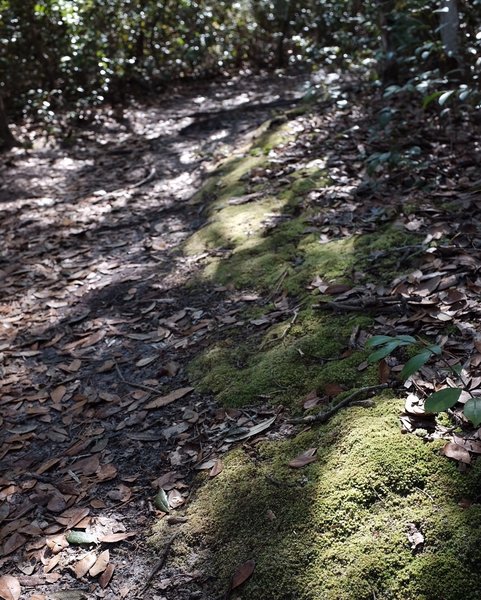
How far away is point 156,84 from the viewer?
418 inches

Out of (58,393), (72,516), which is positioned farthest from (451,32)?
(72,516)

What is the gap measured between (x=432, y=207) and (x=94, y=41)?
22.9 ft

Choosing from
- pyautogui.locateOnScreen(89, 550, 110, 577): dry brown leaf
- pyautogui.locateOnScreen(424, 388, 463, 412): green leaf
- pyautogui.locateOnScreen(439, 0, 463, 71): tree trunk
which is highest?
pyautogui.locateOnScreen(439, 0, 463, 71): tree trunk

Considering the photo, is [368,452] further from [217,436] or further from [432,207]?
[432,207]

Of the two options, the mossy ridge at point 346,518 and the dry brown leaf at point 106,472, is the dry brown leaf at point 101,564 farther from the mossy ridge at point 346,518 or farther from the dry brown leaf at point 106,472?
the dry brown leaf at point 106,472

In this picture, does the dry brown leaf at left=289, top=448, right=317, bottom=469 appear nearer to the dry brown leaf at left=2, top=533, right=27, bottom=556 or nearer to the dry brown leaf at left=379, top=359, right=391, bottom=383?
the dry brown leaf at left=379, top=359, right=391, bottom=383

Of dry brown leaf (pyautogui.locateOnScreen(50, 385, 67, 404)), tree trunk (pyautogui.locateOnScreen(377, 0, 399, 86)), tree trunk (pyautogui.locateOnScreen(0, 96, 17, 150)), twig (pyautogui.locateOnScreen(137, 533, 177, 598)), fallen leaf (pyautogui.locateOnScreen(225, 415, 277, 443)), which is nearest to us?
twig (pyautogui.locateOnScreen(137, 533, 177, 598))

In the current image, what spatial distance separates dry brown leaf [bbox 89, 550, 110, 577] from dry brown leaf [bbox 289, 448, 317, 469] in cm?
76

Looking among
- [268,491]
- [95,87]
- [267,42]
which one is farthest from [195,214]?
[267,42]

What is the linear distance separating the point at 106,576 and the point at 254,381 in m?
1.06

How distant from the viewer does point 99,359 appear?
3586mm

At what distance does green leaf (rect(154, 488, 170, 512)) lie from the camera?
7.84 ft

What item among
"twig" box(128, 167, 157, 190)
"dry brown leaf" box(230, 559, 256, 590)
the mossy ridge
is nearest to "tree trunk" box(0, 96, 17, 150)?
"twig" box(128, 167, 157, 190)

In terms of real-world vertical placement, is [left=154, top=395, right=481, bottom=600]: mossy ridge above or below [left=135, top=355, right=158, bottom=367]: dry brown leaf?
above
